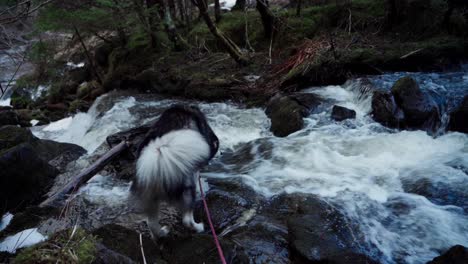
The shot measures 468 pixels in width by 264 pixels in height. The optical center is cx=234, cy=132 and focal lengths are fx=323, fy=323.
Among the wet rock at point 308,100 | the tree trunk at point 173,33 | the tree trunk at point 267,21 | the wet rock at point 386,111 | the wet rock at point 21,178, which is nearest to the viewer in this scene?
the wet rock at point 21,178

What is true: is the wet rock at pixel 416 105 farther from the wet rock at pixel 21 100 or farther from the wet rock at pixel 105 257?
the wet rock at pixel 21 100

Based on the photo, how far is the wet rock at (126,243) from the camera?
10.3ft

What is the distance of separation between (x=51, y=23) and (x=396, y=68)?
30.8 ft

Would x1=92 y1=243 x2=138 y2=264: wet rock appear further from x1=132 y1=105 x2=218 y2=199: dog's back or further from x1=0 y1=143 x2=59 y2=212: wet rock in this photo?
x1=0 y1=143 x2=59 y2=212: wet rock

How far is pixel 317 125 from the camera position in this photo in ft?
19.6

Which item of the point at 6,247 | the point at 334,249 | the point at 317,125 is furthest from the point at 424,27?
the point at 6,247

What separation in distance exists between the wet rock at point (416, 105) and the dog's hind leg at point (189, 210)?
3.89 metres

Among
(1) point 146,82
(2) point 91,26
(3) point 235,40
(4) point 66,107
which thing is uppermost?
(2) point 91,26

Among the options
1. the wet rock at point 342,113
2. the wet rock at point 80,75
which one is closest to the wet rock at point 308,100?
the wet rock at point 342,113

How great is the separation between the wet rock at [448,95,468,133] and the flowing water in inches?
5.4

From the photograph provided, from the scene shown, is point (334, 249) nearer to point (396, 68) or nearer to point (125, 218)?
point (125, 218)

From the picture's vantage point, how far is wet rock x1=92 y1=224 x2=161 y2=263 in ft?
10.3

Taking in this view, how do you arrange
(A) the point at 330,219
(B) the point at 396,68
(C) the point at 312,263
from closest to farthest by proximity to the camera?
(C) the point at 312,263
(A) the point at 330,219
(B) the point at 396,68

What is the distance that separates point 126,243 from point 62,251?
62.9 inches
